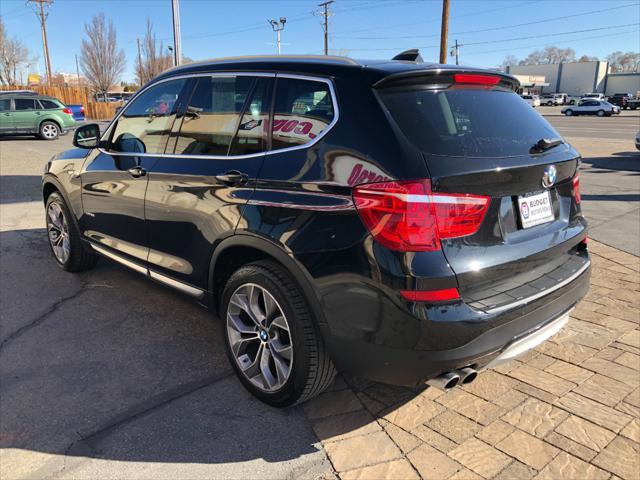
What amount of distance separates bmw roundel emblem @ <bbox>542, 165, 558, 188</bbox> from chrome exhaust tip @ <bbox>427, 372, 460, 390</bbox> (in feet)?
3.58

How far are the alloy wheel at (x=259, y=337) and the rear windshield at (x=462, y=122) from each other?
44.2 inches

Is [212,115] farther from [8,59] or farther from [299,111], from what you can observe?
[8,59]

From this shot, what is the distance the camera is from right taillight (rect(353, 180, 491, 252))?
2.14 meters

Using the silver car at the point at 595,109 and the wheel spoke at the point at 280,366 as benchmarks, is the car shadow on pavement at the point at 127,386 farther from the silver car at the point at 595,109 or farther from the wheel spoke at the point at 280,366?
the silver car at the point at 595,109

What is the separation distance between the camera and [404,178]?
2.16 meters

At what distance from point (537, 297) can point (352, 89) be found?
4.39 feet

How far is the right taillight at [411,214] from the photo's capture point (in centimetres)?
214

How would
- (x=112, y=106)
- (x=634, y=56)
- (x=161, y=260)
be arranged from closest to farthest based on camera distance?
(x=161, y=260) < (x=112, y=106) < (x=634, y=56)

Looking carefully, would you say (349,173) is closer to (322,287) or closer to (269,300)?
(322,287)

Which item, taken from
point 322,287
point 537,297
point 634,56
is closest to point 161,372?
point 322,287

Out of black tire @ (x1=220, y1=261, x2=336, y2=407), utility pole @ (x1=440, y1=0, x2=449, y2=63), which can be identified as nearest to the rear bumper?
black tire @ (x1=220, y1=261, x2=336, y2=407)

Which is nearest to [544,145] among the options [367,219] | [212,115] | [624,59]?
[367,219]

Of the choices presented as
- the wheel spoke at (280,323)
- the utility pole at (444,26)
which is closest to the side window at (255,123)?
the wheel spoke at (280,323)

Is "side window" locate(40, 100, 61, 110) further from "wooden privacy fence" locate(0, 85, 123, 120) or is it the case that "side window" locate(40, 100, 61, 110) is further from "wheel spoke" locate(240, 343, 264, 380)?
"wheel spoke" locate(240, 343, 264, 380)
